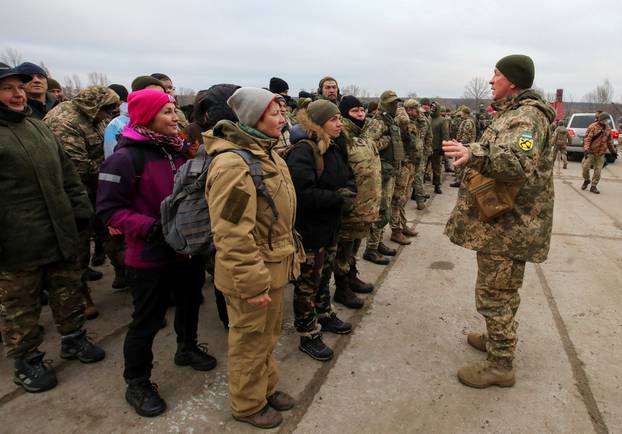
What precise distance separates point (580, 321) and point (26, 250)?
4.29 meters

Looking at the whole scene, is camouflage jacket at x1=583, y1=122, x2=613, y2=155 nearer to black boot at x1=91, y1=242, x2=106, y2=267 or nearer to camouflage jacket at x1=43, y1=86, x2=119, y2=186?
camouflage jacket at x1=43, y1=86, x2=119, y2=186

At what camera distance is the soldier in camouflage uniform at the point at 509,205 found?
7.07 feet

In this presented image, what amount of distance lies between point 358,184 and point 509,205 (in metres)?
1.24

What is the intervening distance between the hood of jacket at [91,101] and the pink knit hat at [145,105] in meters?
1.51

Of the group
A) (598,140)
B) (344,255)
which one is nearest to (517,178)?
(344,255)

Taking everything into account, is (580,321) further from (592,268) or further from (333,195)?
(333,195)

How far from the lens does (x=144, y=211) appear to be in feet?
7.59

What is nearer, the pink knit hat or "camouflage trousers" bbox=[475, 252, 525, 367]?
the pink knit hat

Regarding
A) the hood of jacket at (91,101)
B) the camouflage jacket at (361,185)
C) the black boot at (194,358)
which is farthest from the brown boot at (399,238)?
the hood of jacket at (91,101)

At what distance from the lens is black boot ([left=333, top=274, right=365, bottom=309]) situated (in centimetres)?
368

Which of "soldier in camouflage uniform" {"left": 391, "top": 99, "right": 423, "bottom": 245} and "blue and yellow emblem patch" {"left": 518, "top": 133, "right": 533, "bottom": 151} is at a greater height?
→ "blue and yellow emblem patch" {"left": 518, "top": 133, "right": 533, "bottom": 151}

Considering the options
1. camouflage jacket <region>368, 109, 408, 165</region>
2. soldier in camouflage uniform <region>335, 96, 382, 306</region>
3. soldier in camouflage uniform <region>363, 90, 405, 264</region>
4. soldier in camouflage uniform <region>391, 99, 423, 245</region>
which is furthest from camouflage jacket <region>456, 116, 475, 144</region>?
soldier in camouflage uniform <region>335, 96, 382, 306</region>

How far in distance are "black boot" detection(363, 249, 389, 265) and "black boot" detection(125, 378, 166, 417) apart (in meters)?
2.96

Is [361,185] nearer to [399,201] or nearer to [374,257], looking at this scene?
[374,257]
